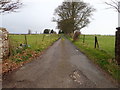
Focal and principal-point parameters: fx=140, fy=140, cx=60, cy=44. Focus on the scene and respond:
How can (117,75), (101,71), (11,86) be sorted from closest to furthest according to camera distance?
(11,86) < (117,75) < (101,71)

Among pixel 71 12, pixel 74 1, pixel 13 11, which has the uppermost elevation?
A: pixel 74 1

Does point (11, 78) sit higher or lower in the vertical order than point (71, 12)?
lower

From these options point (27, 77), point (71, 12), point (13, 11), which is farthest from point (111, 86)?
point (71, 12)

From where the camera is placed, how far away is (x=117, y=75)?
5.61 metres

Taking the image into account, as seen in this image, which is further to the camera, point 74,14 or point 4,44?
point 74,14

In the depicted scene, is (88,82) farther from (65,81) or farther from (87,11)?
(87,11)

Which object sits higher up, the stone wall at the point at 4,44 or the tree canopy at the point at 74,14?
the tree canopy at the point at 74,14

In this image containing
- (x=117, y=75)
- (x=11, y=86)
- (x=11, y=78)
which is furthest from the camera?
(x=117, y=75)

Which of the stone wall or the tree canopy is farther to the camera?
the tree canopy

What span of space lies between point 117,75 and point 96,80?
1.08 metres

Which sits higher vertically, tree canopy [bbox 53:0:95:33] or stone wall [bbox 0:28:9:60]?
tree canopy [bbox 53:0:95:33]

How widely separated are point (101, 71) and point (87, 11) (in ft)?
119

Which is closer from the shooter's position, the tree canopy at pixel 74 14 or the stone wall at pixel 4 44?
the stone wall at pixel 4 44

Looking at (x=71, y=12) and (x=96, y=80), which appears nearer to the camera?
(x=96, y=80)
